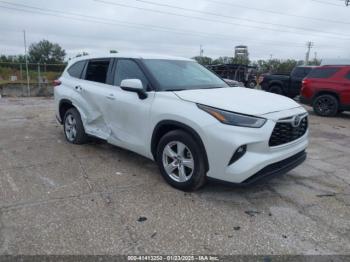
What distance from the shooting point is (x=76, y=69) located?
6.09 m

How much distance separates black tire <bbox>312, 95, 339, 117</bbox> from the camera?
1068 centimetres

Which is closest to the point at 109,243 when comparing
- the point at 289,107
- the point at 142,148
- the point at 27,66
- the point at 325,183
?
the point at 142,148

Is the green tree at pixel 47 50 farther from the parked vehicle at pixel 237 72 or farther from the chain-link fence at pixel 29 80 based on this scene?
the parked vehicle at pixel 237 72

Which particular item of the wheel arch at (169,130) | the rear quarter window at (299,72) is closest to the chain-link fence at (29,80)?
the rear quarter window at (299,72)

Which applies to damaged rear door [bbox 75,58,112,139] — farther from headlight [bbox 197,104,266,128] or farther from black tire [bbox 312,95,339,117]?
black tire [bbox 312,95,339,117]

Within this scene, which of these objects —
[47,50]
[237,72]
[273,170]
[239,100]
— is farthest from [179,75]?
[47,50]

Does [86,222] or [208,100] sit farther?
[208,100]

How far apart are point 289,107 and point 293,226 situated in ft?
4.71

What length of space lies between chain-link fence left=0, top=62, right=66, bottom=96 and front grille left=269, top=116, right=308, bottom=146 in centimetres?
1497

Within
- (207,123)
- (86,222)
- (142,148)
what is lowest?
(86,222)

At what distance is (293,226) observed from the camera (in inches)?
129

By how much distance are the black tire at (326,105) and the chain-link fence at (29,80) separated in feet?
40.7

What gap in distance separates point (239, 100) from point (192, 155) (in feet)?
2.82

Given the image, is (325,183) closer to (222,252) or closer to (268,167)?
(268,167)
